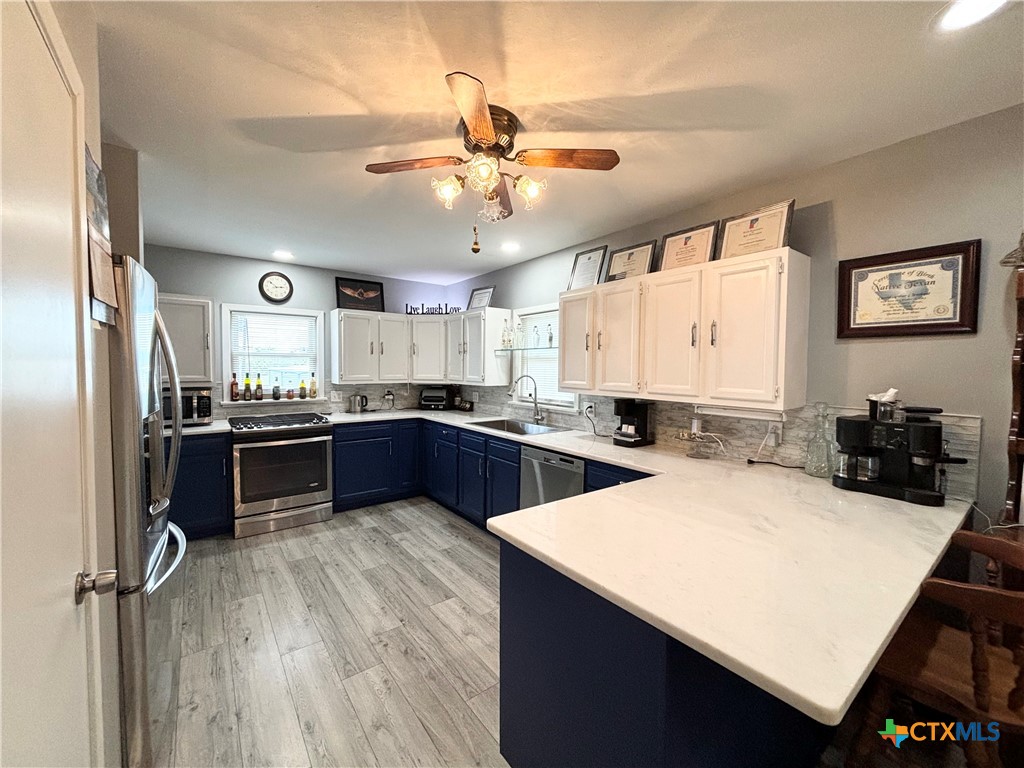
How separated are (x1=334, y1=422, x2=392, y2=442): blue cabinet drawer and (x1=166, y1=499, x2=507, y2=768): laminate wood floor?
39.6 inches

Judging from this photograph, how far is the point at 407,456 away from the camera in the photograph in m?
4.35

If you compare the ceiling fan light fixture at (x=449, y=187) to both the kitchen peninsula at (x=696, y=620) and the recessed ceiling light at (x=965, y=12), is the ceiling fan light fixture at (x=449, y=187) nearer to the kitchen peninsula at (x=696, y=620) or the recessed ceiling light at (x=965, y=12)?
the kitchen peninsula at (x=696, y=620)

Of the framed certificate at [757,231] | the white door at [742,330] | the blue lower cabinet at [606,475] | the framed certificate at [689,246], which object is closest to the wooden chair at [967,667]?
the white door at [742,330]

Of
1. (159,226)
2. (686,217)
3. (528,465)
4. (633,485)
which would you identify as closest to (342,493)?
(528,465)

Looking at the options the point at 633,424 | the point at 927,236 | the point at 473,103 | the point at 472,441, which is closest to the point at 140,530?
the point at 473,103

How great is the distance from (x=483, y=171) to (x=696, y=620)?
5.26ft

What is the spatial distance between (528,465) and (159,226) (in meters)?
3.31

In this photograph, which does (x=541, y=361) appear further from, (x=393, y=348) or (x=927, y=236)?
(x=927, y=236)

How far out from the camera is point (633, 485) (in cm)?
192

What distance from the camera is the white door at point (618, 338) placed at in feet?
8.92

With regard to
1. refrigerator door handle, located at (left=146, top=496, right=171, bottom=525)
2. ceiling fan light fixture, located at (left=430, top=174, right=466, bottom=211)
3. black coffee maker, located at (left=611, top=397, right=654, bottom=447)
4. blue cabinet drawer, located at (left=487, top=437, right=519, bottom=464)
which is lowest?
blue cabinet drawer, located at (left=487, top=437, right=519, bottom=464)

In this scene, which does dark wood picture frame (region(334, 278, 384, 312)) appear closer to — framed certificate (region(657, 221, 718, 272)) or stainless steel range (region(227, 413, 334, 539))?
stainless steel range (region(227, 413, 334, 539))

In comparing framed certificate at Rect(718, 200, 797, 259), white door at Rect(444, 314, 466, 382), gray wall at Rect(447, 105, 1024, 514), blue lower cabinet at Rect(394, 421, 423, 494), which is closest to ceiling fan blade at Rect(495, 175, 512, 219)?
framed certificate at Rect(718, 200, 797, 259)

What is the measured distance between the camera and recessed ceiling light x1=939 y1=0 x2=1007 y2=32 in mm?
1179
